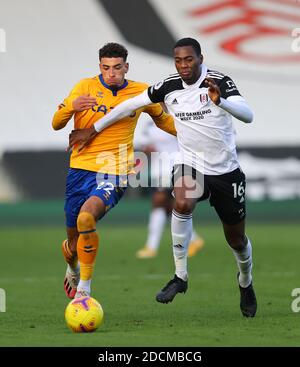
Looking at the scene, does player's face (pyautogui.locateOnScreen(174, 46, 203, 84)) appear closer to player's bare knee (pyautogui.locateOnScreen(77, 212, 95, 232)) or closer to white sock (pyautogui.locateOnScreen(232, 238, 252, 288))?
player's bare knee (pyautogui.locateOnScreen(77, 212, 95, 232))

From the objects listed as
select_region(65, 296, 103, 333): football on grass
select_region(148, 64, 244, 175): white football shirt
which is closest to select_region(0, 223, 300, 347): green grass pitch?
select_region(65, 296, 103, 333): football on grass

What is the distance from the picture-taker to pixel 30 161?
2375 cm

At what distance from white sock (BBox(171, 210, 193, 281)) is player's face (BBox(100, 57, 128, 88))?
1488 millimetres

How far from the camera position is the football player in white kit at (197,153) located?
909 centimetres

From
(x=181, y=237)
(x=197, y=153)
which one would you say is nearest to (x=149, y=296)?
(x=181, y=237)

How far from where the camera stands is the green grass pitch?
7.93 metres

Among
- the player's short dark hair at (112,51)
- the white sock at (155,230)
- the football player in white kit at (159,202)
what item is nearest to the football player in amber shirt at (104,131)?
the player's short dark hair at (112,51)

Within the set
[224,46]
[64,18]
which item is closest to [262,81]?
[224,46]

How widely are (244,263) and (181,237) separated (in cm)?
74

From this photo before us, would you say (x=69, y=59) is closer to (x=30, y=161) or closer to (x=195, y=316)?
(x=30, y=161)

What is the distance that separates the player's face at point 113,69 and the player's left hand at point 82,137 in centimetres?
54

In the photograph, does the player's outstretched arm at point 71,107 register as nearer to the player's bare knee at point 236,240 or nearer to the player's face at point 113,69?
the player's face at point 113,69
